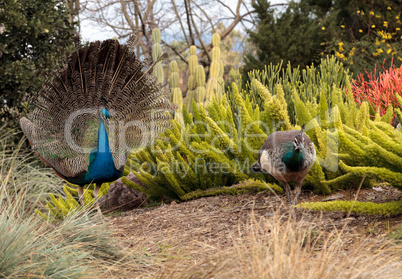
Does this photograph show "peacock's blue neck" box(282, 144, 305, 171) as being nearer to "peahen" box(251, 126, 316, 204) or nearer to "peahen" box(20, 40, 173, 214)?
"peahen" box(251, 126, 316, 204)

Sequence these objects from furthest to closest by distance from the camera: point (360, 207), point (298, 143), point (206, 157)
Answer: point (206, 157) → point (298, 143) → point (360, 207)

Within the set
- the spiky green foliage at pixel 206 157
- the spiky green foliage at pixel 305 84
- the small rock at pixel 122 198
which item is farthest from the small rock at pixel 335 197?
the small rock at pixel 122 198

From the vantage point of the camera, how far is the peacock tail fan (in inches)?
175

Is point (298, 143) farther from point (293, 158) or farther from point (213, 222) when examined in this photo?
point (213, 222)

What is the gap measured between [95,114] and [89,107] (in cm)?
10

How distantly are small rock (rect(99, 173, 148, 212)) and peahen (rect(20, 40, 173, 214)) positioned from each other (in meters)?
0.52

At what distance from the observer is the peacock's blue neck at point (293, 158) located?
3.11m

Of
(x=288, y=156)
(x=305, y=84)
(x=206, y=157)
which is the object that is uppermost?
(x=305, y=84)

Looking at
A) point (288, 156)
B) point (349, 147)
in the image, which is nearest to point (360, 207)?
point (349, 147)

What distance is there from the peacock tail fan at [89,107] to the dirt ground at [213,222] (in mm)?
833

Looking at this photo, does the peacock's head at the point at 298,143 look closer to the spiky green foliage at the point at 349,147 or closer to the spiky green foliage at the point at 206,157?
the spiky green foliage at the point at 349,147

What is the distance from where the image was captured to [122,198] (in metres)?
5.07

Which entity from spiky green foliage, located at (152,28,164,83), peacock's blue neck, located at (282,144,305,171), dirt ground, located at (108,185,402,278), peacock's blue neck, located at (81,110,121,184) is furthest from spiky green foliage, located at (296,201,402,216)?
spiky green foliage, located at (152,28,164,83)

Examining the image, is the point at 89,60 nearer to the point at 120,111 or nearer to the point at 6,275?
the point at 120,111
